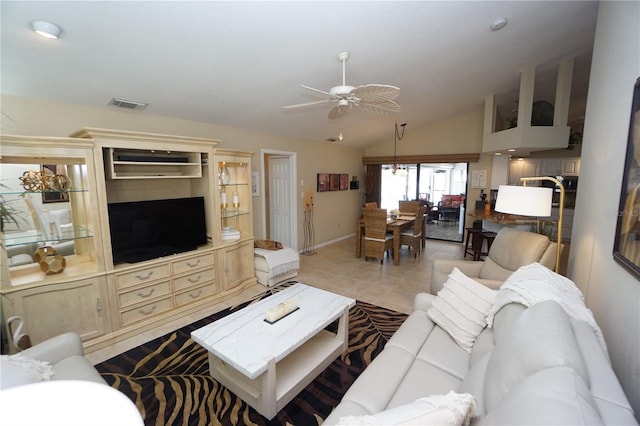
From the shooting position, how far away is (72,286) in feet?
7.95

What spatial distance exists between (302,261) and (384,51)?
11.8ft

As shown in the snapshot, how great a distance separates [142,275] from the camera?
2838 millimetres

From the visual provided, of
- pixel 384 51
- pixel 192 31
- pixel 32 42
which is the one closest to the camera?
pixel 32 42

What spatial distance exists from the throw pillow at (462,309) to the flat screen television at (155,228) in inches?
106

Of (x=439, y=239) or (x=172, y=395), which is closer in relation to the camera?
(x=172, y=395)

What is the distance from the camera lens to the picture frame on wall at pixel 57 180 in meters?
2.38

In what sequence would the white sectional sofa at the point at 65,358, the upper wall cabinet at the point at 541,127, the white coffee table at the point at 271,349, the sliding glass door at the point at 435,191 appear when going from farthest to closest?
the sliding glass door at the point at 435,191 < the upper wall cabinet at the point at 541,127 < the white coffee table at the point at 271,349 < the white sectional sofa at the point at 65,358

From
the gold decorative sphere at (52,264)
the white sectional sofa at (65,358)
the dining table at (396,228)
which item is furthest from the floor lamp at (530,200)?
the gold decorative sphere at (52,264)

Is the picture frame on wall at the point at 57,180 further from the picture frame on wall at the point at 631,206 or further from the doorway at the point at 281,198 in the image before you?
the picture frame on wall at the point at 631,206

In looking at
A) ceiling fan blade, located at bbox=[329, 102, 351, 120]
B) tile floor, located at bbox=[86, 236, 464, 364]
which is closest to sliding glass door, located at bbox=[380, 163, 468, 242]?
tile floor, located at bbox=[86, 236, 464, 364]

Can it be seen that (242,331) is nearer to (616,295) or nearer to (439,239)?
(616,295)

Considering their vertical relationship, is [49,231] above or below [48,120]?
below

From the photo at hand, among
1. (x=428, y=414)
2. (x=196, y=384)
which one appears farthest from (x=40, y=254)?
A: (x=428, y=414)

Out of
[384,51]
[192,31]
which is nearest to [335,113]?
[384,51]
